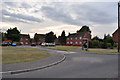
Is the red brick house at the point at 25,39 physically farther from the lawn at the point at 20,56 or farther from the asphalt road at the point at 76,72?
the asphalt road at the point at 76,72

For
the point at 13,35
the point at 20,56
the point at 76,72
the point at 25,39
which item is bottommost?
the point at 76,72

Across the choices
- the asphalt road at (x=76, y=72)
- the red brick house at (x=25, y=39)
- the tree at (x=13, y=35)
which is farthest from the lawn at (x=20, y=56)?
the red brick house at (x=25, y=39)

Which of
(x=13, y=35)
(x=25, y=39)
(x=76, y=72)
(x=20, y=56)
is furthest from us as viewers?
(x=25, y=39)

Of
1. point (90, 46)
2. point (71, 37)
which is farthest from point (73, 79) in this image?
point (71, 37)

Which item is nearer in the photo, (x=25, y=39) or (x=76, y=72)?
(x=76, y=72)

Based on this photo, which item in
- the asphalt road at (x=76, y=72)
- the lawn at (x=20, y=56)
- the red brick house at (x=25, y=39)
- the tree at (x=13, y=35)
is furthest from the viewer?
the red brick house at (x=25, y=39)

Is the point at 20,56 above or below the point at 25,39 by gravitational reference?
below

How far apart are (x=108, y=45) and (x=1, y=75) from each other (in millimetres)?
39881

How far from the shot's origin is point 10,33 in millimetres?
81625

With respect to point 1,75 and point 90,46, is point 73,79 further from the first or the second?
point 90,46

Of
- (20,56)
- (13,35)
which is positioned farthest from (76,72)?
(13,35)

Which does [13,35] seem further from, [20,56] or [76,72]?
[76,72]

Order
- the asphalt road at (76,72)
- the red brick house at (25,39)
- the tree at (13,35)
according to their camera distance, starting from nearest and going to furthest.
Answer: the asphalt road at (76,72) < the tree at (13,35) < the red brick house at (25,39)

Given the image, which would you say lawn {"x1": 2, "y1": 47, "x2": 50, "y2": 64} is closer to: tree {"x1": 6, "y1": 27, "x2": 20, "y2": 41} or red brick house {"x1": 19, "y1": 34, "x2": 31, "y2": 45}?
tree {"x1": 6, "y1": 27, "x2": 20, "y2": 41}
